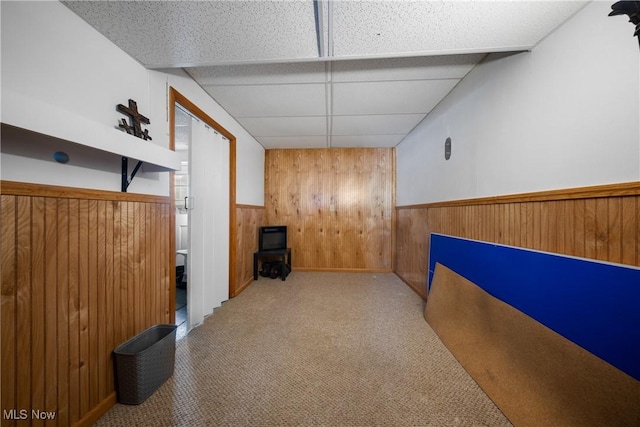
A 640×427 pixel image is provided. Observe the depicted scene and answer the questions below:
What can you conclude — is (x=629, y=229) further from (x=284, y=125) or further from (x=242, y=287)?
Answer: (x=242, y=287)

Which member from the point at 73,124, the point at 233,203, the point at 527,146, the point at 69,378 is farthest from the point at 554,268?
the point at 233,203

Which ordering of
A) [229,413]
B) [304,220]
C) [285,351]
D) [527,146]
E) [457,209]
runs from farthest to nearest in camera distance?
[304,220] → [457,209] → [285,351] → [527,146] → [229,413]

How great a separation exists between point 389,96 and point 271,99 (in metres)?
1.23

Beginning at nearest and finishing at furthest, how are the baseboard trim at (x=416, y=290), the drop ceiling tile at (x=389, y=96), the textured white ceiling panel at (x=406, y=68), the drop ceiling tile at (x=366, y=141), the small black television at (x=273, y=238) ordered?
1. the textured white ceiling panel at (x=406, y=68)
2. the drop ceiling tile at (x=389, y=96)
3. the baseboard trim at (x=416, y=290)
4. the drop ceiling tile at (x=366, y=141)
5. the small black television at (x=273, y=238)

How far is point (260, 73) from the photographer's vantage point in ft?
6.00

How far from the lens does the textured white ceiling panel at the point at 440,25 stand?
3.43 feet

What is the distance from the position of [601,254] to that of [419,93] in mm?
1843

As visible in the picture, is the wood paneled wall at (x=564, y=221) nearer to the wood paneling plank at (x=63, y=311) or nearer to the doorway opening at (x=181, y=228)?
the wood paneling plank at (x=63, y=311)

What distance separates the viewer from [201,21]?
1.13m

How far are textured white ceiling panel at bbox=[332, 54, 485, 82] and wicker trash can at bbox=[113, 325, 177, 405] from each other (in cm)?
237

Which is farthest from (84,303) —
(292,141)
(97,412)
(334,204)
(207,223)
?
(334,204)

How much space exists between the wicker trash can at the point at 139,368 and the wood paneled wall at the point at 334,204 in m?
2.69

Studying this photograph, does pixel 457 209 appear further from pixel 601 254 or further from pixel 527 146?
pixel 601 254

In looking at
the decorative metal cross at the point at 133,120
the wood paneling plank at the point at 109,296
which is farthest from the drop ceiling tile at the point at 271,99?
the wood paneling plank at the point at 109,296
